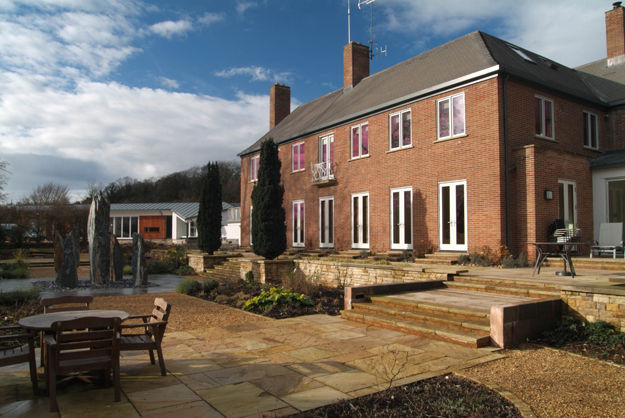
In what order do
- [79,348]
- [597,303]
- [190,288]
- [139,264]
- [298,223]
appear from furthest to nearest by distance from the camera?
[298,223] → [139,264] → [190,288] → [597,303] → [79,348]

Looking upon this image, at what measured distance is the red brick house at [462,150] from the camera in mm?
12656

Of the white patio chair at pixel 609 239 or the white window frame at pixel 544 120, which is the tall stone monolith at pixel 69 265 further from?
the white patio chair at pixel 609 239

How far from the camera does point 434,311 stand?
24.1ft

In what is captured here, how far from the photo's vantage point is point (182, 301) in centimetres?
1135

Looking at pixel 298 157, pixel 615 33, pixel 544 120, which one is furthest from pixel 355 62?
pixel 615 33

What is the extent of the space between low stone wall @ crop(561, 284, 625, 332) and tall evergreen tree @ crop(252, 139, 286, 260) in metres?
9.95

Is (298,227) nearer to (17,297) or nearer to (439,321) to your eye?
(17,297)

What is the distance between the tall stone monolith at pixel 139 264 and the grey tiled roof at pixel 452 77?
8806mm

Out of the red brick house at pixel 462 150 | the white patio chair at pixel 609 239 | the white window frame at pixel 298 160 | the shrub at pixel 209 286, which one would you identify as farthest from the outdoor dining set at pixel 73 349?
the white window frame at pixel 298 160

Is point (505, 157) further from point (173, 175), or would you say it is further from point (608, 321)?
point (173, 175)

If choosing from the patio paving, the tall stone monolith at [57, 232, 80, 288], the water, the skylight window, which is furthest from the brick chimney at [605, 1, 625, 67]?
the tall stone monolith at [57, 232, 80, 288]

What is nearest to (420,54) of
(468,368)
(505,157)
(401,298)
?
(505,157)

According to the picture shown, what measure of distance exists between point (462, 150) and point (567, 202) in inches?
135

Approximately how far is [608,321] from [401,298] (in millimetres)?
3161
